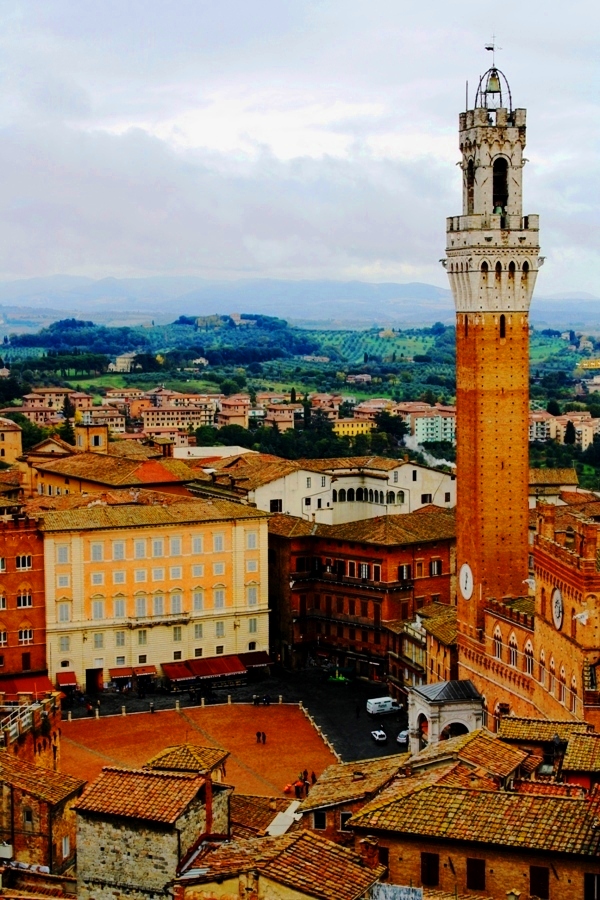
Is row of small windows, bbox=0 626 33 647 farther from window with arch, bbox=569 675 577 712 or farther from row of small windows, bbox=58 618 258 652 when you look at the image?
window with arch, bbox=569 675 577 712

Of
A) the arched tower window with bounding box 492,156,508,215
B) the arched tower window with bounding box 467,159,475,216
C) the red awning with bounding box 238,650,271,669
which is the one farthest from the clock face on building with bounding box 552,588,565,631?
the red awning with bounding box 238,650,271,669

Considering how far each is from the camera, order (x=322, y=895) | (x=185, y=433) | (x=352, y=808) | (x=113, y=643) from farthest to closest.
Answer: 1. (x=185, y=433)
2. (x=113, y=643)
3. (x=352, y=808)
4. (x=322, y=895)

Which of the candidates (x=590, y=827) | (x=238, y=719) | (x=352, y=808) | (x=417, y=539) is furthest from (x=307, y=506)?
(x=590, y=827)

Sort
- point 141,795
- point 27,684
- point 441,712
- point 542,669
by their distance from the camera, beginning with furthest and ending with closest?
point 27,684 < point 441,712 < point 542,669 < point 141,795

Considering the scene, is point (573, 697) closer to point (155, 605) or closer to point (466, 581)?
A: point (466, 581)

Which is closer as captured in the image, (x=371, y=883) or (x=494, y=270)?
(x=371, y=883)

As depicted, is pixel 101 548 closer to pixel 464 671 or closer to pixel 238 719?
pixel 238 719

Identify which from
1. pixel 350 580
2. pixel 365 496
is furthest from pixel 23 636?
pixel 365 496
